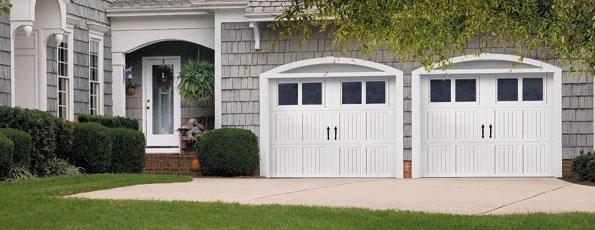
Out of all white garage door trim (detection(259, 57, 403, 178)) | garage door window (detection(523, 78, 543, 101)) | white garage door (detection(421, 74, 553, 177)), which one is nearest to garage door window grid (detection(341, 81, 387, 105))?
white garage door trim (detection(259, 57, 403, 178))

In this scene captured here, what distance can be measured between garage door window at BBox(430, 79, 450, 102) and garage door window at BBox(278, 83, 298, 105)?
2693mm

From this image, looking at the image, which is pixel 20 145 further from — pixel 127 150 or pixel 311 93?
pixel 311 93

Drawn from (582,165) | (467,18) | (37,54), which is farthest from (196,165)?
(467,18)

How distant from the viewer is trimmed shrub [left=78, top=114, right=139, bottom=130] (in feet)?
69.1

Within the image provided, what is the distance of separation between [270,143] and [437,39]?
456 inches

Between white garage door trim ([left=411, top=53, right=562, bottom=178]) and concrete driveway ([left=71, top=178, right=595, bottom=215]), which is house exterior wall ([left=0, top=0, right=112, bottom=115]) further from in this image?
white garage door trim ([left=411, top=53, right=562, bottom=178])

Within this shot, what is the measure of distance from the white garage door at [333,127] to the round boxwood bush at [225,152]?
3.91 ft

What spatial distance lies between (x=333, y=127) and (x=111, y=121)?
4342mm

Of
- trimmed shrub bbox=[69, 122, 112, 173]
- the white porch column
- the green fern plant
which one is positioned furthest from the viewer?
the white porch column

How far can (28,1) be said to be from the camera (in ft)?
61.7

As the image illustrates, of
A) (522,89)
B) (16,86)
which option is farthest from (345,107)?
(16,86)

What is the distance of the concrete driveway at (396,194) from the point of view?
46.2ft

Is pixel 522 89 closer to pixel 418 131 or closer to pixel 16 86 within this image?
pixel 418 131

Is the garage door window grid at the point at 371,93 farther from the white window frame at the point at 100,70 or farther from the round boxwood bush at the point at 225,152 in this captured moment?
the white window frame at the point at 100,70
